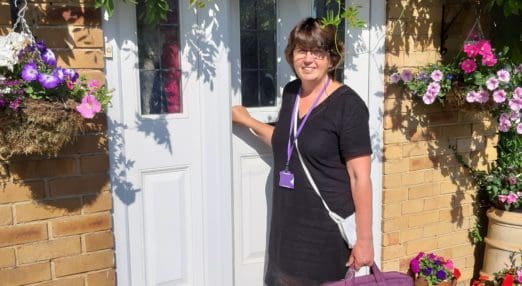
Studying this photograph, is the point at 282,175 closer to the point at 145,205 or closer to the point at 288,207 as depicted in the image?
the point at 288,207

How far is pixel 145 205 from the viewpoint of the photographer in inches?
103

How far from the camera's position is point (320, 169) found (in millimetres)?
2273

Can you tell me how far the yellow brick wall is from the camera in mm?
3033

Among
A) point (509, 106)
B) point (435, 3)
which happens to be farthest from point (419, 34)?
point (509, 106)

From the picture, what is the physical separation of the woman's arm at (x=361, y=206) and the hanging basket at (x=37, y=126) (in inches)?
45.6

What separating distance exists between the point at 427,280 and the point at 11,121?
8.23ft

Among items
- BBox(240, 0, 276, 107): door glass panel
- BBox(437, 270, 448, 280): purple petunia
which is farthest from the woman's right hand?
BBox(437, 270, 448, 280): purple petunia

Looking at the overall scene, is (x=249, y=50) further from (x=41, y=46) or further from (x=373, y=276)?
(x=373, y=276)

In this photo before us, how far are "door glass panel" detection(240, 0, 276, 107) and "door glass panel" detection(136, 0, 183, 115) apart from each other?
39 cm

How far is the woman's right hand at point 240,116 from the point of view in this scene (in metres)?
2.73

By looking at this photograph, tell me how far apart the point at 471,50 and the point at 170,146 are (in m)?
1.66

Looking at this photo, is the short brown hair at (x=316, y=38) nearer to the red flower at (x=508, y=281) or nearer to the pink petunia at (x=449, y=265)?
the pink petunia at (x=449, y=265)

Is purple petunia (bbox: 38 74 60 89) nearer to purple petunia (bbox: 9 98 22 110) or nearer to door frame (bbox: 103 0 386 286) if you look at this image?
purple petunia (bbox: 9 98 22 110)

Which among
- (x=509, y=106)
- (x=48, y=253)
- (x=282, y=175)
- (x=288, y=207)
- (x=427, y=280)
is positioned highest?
(x=509, y=106)
